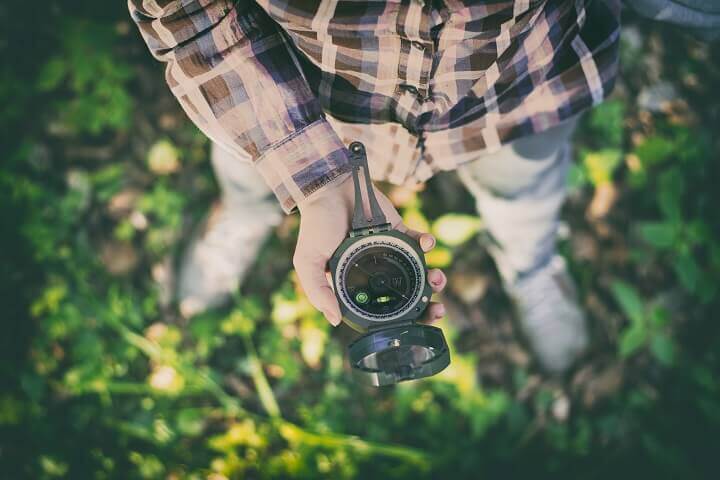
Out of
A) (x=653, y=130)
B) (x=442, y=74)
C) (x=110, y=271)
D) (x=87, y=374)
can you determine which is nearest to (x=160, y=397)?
(x=87, y=374)

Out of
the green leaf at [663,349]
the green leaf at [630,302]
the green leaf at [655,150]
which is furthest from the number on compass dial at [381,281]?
the green leaf at [655,150]

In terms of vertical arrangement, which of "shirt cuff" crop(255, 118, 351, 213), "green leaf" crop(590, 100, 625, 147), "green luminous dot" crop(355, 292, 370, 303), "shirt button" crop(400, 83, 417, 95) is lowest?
"green leaf" crop(590, 100, 625, 147)

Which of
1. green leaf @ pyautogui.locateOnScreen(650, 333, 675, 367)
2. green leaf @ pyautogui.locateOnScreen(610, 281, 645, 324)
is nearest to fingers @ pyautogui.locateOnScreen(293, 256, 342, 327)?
green leaf @ pyautogui.locateOnScreen(610, 281, 645, 324)

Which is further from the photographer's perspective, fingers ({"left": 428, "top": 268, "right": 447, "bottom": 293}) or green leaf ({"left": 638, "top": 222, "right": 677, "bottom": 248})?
green leaf ({"left": 638, "top": 222, "right": 677, "bottom": 248})

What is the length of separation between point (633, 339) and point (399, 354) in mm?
1364

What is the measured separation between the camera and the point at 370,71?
3.76 feet

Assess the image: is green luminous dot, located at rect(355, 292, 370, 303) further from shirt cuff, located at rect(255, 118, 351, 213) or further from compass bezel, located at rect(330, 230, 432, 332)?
shirt cuff, located at rect(255, 118, 351, 213)

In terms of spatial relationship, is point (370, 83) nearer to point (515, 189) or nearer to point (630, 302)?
point (515, 189)

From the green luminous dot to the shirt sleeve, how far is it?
24 cm

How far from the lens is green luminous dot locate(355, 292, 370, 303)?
121 cm

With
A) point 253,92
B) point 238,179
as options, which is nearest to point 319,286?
point 253,92

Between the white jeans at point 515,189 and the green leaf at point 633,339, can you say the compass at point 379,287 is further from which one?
the green leaf at point 633,339

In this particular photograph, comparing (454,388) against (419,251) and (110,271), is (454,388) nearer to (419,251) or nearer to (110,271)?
(419,251)

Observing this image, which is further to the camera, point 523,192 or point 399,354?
point 523,192
